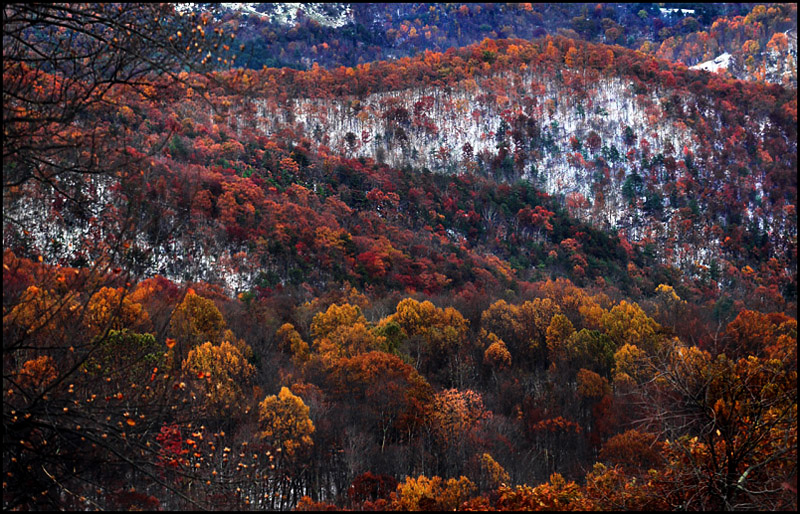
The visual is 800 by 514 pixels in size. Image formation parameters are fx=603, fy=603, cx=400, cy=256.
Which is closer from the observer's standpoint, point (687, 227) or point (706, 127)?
point (687, 227)

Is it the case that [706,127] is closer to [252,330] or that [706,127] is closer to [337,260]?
[337,260]

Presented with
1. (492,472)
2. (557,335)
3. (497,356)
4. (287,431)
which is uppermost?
(287,431)

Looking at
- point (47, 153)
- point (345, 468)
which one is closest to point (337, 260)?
point (345, 468)

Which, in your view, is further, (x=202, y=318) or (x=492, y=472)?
(x=202, y=318)

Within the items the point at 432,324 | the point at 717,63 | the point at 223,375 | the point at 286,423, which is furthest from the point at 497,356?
the point at 717,63

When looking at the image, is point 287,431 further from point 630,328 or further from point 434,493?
point 630,328

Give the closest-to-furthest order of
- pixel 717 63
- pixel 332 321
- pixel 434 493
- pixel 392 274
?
pixel 434 493 → pixel 332 321 → pixel 392 274 → pixel 717 63

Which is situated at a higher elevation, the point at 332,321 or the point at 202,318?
the point at 202,318

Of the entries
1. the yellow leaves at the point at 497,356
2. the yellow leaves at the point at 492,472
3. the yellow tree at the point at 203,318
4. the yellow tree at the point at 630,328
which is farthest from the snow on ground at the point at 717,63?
the yellow leaves at the point at 492,472
